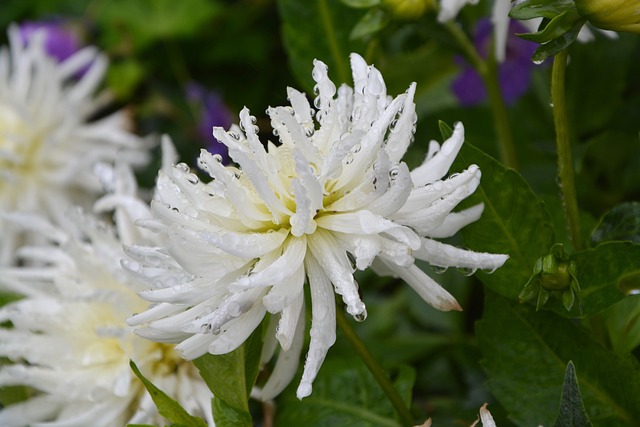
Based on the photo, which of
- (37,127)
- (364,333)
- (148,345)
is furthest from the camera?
(37,127)

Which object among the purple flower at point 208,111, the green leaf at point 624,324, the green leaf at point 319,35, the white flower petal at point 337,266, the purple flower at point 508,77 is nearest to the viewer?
the white flower petal at point 337,266

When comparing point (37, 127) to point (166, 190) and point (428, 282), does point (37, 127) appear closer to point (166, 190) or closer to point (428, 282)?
point (166, 190)

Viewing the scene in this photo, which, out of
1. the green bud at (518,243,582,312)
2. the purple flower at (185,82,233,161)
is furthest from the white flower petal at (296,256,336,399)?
the purple flower at (185,82,233,161)

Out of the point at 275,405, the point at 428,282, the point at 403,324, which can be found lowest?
the point at 403,324

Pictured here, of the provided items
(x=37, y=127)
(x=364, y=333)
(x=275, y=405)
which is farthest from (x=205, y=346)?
(x=37, y=127)

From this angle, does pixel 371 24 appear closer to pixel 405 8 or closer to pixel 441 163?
pixel 405 8

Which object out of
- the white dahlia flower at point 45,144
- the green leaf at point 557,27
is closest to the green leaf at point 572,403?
the green leaf at point 557,27

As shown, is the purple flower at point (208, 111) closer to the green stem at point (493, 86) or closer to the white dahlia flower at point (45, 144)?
the white dahlia flower at point (45, 144)
